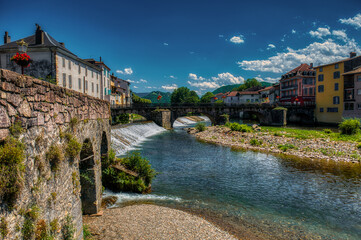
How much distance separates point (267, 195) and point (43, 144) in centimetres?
1184

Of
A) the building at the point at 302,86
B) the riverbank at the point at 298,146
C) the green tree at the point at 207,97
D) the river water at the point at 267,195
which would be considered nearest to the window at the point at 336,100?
the building at the point at 302,86

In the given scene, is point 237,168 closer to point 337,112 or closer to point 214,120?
point 214,120

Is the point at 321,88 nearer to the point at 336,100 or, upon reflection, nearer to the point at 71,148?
the point at 336,100

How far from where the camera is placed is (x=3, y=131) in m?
3.39

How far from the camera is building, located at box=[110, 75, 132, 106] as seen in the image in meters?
62.2

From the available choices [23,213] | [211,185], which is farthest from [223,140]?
[23,213]

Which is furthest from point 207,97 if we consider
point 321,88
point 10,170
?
point 10,170

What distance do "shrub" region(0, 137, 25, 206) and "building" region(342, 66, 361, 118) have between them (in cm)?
5411

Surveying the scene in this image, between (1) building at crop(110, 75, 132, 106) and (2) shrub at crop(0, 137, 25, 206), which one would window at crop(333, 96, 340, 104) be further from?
(2) shrub at crop(0, 137, 25, 206)

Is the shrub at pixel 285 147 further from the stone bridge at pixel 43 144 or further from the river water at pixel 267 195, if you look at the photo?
the stone bridge at pixel 43 144

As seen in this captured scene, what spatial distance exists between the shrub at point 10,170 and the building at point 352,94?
54110 millimetres

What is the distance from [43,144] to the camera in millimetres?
4594

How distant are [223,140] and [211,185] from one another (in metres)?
19.2

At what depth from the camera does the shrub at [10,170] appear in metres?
3.31
